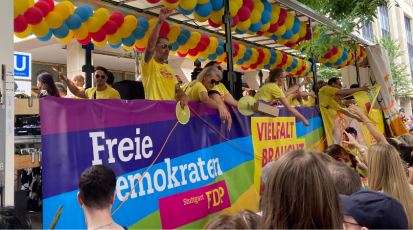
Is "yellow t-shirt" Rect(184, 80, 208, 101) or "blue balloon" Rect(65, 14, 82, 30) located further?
"blue balloon" Rect(65, 14, 82, 30)

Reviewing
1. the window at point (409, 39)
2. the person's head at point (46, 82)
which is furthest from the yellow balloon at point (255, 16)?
the window at point (409, 39)

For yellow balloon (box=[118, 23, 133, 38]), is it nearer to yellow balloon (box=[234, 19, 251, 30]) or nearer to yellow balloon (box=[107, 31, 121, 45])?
yellow balloon (box=[107, 31, 121, 45])

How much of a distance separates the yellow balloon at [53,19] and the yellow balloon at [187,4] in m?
2.00

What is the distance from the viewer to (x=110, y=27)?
616 centimetres

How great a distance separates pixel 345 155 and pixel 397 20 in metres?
41.6

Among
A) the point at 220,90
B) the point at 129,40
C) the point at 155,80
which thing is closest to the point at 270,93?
the point at 220,90

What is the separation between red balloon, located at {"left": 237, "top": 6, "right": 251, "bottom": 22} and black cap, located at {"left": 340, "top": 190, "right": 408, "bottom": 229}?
4.72m

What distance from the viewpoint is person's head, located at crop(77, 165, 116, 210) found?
219 centimetres

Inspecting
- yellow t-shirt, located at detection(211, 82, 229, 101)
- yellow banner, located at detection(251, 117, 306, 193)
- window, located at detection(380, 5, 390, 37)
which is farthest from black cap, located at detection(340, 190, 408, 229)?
window, located at detection(380, 5, 390, 37)

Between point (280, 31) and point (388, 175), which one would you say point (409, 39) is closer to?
point (280, 31)

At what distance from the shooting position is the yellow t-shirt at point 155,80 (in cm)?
450

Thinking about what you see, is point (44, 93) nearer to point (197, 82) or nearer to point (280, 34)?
point (197, 82)

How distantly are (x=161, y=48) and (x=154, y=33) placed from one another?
43 centimetres

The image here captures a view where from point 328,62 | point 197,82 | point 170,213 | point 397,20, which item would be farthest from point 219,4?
point 397,20
